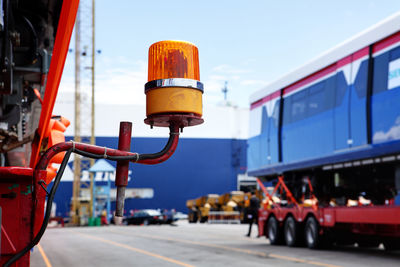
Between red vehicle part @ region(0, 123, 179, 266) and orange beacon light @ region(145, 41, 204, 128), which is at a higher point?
orange beacon light @ region(145, 41, 204, 128)

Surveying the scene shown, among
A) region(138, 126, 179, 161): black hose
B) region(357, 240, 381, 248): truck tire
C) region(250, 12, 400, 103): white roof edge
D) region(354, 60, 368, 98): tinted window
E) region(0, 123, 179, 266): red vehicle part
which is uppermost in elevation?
region(250, 12, 400, 103): white roof edge

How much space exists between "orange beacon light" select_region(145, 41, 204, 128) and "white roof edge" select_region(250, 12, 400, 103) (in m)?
10.0

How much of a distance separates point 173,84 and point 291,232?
1514cm

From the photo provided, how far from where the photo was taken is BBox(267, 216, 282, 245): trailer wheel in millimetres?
17969

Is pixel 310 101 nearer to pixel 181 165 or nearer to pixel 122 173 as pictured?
pixel 122 173

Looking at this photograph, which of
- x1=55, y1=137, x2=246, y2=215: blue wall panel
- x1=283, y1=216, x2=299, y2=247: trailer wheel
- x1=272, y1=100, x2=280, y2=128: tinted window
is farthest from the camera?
x1=55, y1=137, x2=246, y2=215: blue wall panel

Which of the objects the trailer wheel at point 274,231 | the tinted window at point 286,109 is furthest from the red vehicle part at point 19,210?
the trailer wheel at point 274,231

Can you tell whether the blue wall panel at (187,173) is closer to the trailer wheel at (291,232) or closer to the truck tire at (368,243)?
the trailer wheel at (291,232)

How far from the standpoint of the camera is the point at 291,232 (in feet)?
56.0

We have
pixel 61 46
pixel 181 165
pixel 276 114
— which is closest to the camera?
pixel 61 46

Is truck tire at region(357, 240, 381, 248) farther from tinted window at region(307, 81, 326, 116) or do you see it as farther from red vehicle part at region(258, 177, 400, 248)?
tinted window at region(307, 81, 326, 116)

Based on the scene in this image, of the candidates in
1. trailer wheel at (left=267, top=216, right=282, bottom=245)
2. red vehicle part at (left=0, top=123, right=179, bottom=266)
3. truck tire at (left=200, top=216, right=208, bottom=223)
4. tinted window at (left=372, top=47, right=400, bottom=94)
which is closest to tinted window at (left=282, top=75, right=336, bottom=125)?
tinted window at (left=372, top=47, right=400, bottom=94)

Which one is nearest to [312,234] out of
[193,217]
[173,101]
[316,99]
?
[316,99]

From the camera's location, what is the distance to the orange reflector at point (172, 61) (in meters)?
2.56
